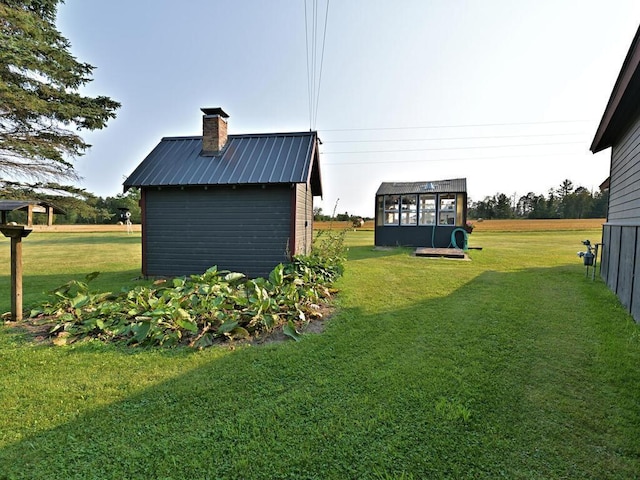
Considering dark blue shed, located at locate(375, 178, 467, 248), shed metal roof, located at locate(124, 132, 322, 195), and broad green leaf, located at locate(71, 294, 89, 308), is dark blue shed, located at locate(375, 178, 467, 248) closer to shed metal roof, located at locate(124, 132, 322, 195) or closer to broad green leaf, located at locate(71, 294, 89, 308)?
shed metal roof, located at locate(124, 132, 322, 195)

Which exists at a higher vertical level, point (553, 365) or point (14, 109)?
point (14, 109)

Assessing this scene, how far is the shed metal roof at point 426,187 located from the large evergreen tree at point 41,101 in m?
12.8

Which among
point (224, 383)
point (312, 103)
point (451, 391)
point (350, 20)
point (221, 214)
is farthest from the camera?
point (312, 103)

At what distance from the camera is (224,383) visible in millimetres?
3012

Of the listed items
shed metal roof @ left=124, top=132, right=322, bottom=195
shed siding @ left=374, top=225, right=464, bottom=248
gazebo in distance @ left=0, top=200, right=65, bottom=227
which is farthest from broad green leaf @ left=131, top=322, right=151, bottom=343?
shed siding @ left=374, top=225, right=464, bottom=248

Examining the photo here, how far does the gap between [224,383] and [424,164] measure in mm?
33655

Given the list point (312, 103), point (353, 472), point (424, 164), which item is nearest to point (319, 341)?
point (353, 472)

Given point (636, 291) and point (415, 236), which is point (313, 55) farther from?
point (636, 291)

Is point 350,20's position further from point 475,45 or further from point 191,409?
point 191,409

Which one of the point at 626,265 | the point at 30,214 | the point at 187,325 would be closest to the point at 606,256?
the point at 626,265

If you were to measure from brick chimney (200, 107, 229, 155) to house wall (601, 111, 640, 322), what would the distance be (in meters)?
8.60

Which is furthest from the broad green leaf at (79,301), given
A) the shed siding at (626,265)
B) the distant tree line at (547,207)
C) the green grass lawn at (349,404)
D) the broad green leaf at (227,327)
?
the distant tree line at (547,207)

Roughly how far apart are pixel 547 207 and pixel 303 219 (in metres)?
50.4

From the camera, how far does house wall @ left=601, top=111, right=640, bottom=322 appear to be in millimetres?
4969
